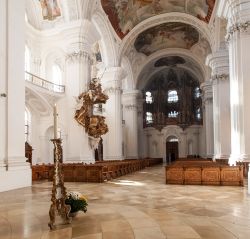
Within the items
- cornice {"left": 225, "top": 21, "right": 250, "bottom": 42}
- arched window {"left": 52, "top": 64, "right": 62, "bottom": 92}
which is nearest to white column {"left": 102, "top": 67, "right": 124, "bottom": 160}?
arched window {"left": 52, "top": 64, "right": 62, "bottom": 92}

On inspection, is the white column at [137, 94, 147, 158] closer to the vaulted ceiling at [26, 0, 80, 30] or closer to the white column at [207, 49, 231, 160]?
the white column at [207, 49, 231, 160]

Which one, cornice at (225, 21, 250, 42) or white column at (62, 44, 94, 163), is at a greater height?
cornice at (225, 21, 250, 42)

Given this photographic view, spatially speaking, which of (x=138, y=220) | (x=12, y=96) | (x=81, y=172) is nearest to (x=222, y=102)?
(x=81, y=172)

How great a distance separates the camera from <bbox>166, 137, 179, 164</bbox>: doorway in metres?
34.9

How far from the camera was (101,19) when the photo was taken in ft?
65.0

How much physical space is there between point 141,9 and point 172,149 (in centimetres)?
1773

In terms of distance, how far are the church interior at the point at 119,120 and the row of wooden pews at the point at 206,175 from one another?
1.3 inches

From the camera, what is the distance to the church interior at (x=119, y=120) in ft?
14.9

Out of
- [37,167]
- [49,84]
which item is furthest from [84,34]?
[37,167]

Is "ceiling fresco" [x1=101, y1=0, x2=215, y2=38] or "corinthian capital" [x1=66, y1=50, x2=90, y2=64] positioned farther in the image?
"ceiling fresco" [x1=101, y1=0, x2=215, y2=38]

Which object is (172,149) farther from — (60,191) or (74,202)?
(60,191)

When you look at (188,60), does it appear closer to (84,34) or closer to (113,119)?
(113,119)

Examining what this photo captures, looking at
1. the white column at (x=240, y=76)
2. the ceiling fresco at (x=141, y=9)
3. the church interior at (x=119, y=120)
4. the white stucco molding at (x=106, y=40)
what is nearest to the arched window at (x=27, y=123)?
the church interior at (x=119, y=120)

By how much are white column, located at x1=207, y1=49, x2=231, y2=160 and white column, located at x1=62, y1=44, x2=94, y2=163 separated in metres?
7.38
